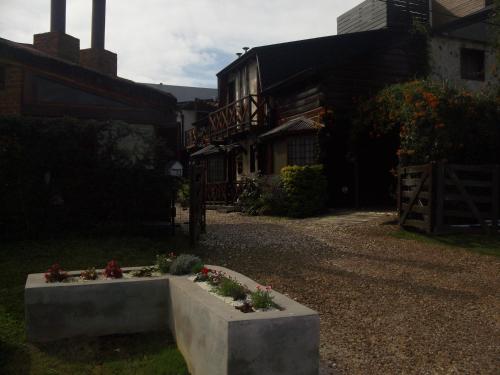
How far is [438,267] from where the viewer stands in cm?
755

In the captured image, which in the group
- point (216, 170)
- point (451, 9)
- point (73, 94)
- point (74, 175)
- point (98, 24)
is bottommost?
point (74, 175)

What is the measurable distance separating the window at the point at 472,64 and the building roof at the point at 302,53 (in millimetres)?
4089

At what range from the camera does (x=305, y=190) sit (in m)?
15.2

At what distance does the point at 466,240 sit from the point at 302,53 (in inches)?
599

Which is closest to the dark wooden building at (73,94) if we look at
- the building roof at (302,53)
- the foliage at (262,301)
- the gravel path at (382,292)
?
the gravel path at (382,292)

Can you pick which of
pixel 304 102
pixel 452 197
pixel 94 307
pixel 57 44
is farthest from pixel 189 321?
pixel 304 102

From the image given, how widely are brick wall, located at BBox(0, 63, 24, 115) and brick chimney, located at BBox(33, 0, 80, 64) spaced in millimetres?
3497

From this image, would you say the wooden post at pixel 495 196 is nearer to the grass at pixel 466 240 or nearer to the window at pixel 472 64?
the grass at pixel 466 240

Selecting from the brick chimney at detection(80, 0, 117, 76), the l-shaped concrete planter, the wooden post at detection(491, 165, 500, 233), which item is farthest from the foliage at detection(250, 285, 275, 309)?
the brick chimney at detection(80, 0, 117, 76)

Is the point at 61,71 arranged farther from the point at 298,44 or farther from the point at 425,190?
the point at 298,44

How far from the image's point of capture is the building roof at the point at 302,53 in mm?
21209

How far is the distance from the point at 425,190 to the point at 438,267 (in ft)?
10.9

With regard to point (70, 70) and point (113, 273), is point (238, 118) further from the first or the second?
point (113, 273)

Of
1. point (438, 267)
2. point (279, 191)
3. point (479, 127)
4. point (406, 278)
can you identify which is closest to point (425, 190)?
point (479, 127)
